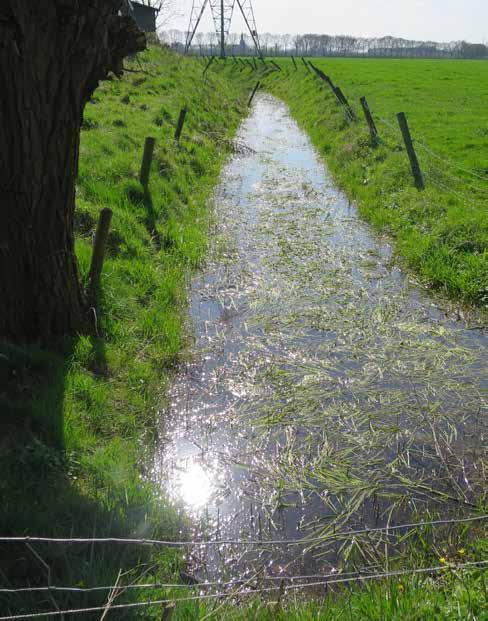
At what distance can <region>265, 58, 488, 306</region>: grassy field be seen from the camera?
8.11 m

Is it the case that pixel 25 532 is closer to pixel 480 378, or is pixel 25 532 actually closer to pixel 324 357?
pixel 324 357

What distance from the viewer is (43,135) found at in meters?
4.27

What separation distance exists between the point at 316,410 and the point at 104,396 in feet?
6.54

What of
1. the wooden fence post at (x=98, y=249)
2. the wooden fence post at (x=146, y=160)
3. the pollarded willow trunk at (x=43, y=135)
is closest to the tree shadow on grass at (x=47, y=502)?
the pollarded willow trunk at (x=43, y=135)

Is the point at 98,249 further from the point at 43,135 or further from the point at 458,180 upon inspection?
the point at 458,180

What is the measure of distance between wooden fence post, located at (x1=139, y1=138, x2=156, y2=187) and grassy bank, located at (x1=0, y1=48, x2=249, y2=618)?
17cm

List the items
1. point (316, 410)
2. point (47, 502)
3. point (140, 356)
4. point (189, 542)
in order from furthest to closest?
point (140, 356) → point (316, 410) → point (47, 502) → point (189, 542)

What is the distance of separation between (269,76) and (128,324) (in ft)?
137

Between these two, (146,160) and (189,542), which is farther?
(146,160)

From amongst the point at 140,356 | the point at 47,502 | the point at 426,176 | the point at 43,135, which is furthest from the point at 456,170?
the point at 47,502

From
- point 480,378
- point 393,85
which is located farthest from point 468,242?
point 393,85

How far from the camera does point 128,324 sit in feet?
19.7

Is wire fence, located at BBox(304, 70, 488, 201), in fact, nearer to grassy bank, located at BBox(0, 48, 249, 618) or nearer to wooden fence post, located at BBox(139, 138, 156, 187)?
grassy bank, located at BBox(0, 48, 249, 618)

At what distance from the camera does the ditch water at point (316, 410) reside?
389 cm
